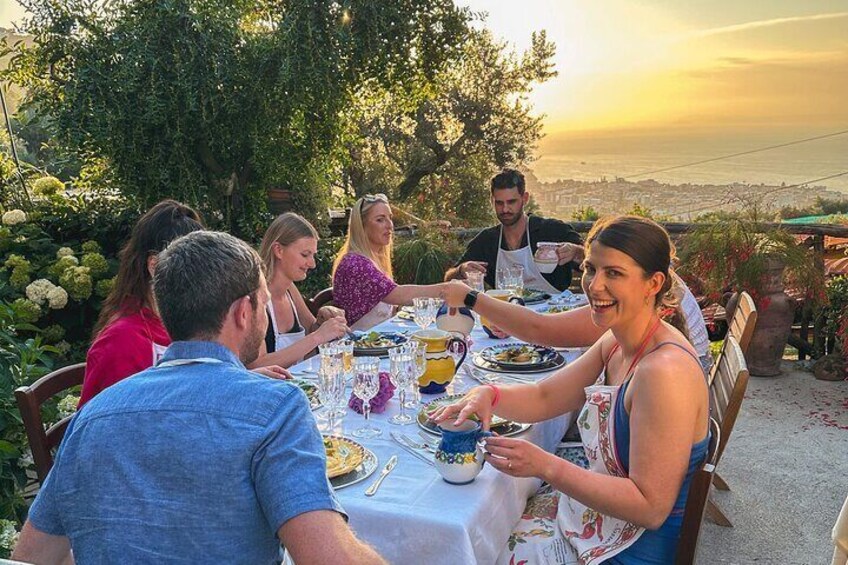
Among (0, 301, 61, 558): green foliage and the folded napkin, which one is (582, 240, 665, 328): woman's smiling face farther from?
(0, 301, 61, 558): green foliage

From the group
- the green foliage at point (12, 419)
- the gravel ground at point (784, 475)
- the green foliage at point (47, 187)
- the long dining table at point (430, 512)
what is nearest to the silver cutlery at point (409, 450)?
the long dining table at point (430, 512)

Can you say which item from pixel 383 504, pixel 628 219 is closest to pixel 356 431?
pixel 383 504

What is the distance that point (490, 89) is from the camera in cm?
1057

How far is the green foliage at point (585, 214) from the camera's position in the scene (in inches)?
314

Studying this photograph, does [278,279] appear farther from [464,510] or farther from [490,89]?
[490,89]

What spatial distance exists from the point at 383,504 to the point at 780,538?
2.40m

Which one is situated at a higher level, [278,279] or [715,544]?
[278,279]

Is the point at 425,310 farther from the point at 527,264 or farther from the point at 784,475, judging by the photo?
the point at 784,475

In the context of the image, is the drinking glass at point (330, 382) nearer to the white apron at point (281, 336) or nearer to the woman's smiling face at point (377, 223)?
the white apron at point (281, 336)

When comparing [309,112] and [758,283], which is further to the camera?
[309,112]

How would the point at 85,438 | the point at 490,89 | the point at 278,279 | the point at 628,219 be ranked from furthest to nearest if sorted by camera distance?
the point at 490,89 < the point at 278,279 < the point at 628,219 < the point at 85,438

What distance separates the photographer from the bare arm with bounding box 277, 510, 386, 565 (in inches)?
38.4

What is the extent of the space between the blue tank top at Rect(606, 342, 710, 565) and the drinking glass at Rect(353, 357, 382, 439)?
2.25 feet

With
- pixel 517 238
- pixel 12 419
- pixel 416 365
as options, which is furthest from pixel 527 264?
pixel 12 419
